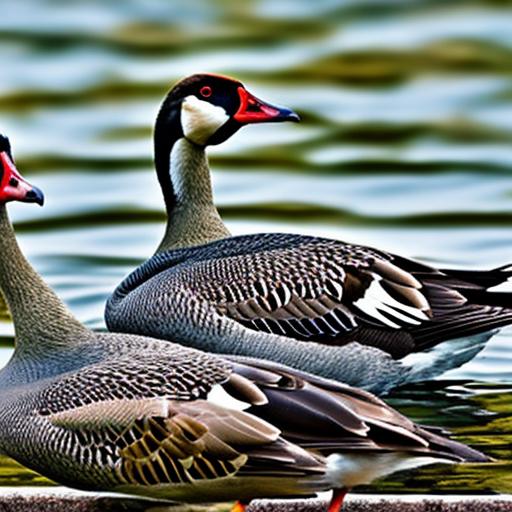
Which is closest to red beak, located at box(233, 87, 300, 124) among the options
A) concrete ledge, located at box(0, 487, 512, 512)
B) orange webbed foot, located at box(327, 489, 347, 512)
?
concrete ledge, located at box(0, 487, 512, 512)

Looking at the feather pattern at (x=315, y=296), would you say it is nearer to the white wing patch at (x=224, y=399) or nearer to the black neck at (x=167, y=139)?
the black neck at (x=167, y=139)

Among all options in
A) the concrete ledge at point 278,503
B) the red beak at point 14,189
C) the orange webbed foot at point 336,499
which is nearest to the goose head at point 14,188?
the red beak at point 14,189

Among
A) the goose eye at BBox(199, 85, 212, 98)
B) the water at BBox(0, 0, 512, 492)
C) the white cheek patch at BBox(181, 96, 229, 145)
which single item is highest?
the goose eye at BBox(199, 85, 212, 98)

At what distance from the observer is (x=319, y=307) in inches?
505

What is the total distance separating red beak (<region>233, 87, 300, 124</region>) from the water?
5.85 feet

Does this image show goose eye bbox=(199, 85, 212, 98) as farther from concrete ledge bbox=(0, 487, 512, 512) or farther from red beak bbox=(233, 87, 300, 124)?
concrete ledge bbox=(0, 487, 512, 512)

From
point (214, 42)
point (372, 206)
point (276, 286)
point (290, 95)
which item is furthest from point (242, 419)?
point (214, 42)

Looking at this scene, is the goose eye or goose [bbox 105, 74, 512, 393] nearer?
goose [bbox 105, 74, 512, 393]

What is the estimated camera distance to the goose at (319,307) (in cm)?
1272

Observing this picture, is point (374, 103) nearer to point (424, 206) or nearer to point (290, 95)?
point (290, 95)

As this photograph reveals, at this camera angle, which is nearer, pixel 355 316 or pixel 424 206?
pixel 355 316

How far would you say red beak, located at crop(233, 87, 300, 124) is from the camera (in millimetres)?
14086

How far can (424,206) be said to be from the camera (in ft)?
67.9

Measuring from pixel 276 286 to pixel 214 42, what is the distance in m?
15.9
